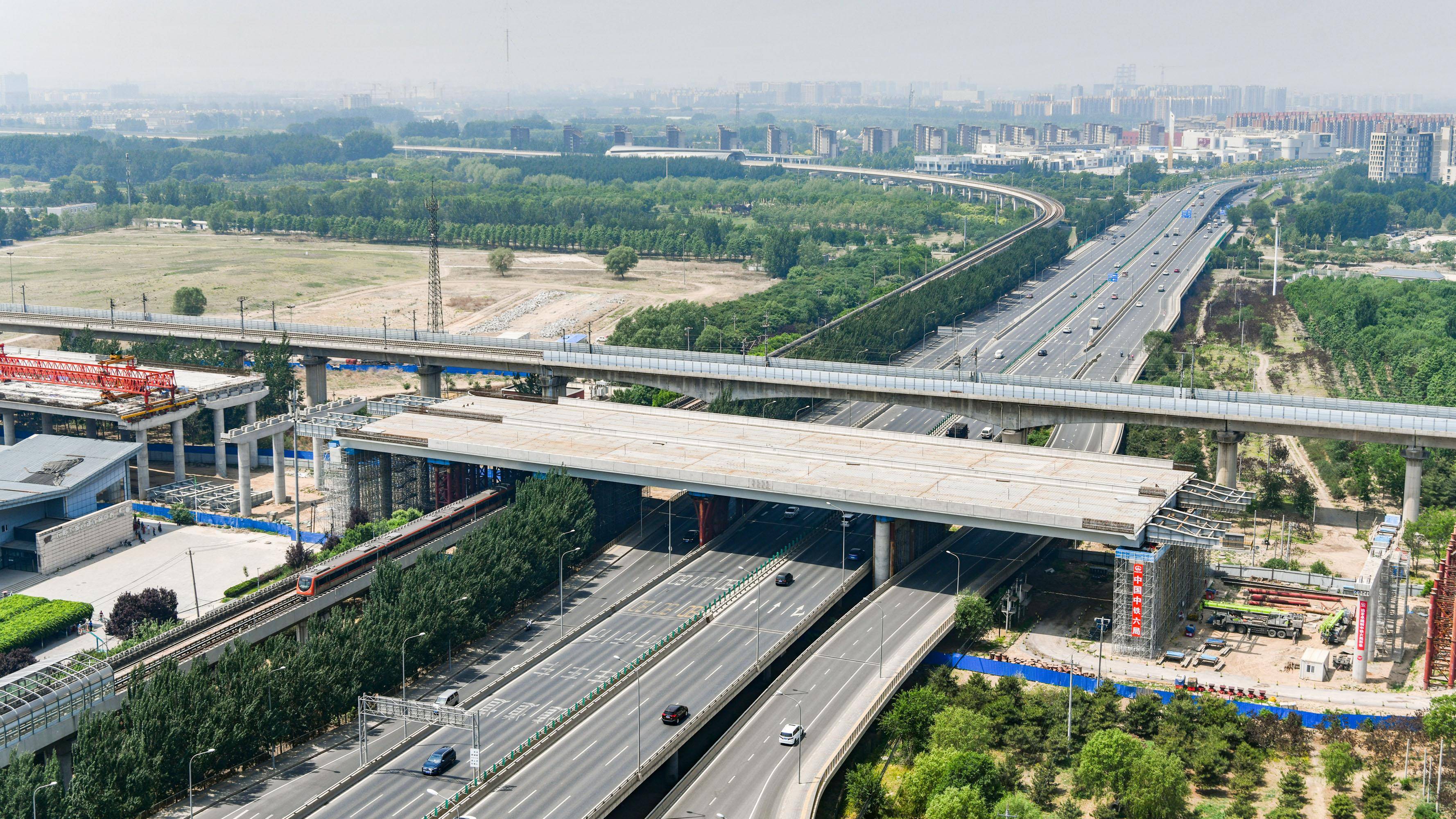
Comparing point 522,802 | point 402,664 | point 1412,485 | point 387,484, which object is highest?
point 1412,485

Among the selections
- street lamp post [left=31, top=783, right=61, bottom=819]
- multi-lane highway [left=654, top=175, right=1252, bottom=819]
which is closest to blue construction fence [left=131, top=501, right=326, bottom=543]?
multi-lane highway [left=654, top=175, right=1252, bottom=819]

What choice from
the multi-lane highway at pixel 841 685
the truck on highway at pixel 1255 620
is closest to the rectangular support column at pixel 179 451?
the multi-lane highway at pixel 841 685

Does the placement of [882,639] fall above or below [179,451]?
below

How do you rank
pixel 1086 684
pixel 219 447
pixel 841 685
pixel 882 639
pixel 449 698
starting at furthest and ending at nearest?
pixel 219 447
pixel 882 639
pixel 1086 684
pixel 841 685
pixel 449 698

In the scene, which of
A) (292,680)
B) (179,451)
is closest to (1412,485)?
(292,680)

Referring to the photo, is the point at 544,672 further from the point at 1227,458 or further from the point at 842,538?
the point at 1227,458

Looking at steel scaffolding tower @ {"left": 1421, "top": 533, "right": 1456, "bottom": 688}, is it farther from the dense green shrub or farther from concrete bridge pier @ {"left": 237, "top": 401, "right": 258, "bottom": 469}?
concrete bridge pier @ {"left": 237, "top": 401, "right": 258, "bottom": 469}

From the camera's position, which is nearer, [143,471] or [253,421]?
[143,471]
